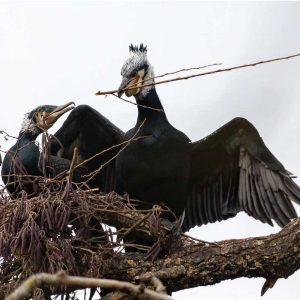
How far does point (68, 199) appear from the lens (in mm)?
4828

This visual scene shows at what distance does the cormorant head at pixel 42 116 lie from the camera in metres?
5.97

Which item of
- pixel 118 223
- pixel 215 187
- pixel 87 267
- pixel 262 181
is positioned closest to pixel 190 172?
pixel 215 187

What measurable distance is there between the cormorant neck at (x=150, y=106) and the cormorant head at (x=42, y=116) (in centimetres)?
53

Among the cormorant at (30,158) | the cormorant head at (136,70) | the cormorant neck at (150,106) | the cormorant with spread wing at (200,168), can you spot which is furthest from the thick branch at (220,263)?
the cormorant head at (136,70)

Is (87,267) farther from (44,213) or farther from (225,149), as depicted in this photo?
(225,149)

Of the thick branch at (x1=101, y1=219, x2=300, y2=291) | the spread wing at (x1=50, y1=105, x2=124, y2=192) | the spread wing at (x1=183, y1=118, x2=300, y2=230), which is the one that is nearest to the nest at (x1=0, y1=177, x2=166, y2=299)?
the thick branch at (x1=101, y1=219, x2=300, y2=291)

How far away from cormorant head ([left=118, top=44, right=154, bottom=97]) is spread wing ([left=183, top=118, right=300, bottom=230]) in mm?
691

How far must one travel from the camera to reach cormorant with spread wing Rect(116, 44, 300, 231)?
→ 19.3ft

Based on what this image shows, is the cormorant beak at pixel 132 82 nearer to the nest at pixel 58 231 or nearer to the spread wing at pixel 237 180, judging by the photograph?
the spread wing at pixel 237 180

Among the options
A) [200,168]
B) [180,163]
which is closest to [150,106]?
[180,163]

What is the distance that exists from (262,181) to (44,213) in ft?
6.66

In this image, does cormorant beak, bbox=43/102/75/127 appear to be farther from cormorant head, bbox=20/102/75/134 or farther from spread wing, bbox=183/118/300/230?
spread wing, bbox=183/118/300/230

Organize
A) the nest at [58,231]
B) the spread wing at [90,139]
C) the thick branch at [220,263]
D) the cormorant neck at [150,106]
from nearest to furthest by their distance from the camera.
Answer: the nest at [58,231], the thick branch at [220,263], the cormorant neck at [150,106], the spread wing at [90,139]

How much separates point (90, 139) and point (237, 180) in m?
1.31
